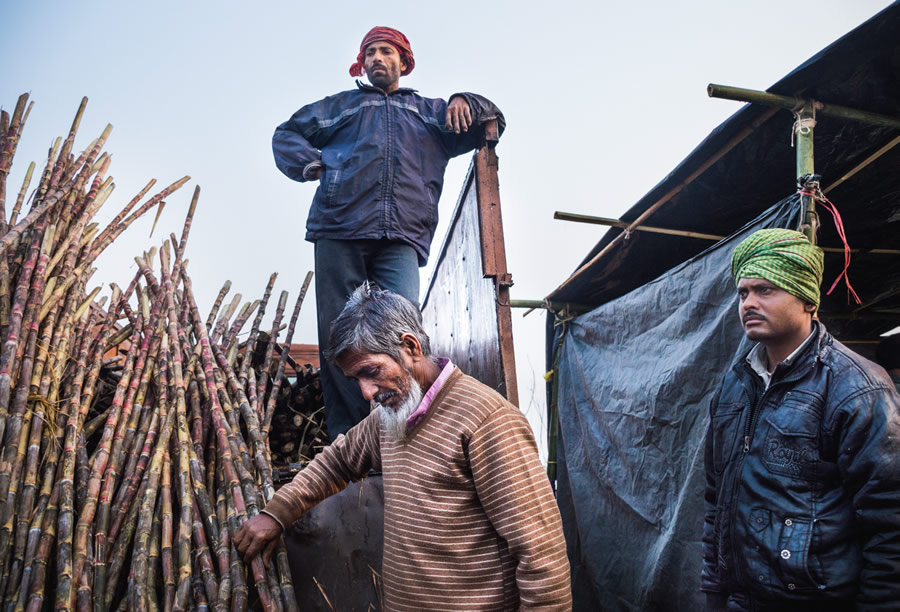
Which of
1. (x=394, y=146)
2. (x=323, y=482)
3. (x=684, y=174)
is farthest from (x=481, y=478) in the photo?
(x=684, y=174)

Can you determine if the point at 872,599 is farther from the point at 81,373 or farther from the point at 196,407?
the point at 81,373

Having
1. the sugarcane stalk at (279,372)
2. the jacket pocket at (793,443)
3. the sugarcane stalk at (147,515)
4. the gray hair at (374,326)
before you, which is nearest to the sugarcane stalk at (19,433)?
the sugarcane stalk at (147,515)

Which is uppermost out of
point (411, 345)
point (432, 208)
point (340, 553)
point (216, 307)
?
point (432, 208)

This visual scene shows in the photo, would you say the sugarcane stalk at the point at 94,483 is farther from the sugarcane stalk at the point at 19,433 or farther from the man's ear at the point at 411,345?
the man's ear at the point at 411,345

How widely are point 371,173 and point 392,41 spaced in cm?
84

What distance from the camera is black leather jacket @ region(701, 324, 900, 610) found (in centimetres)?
160

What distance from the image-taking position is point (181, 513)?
232 centimetres

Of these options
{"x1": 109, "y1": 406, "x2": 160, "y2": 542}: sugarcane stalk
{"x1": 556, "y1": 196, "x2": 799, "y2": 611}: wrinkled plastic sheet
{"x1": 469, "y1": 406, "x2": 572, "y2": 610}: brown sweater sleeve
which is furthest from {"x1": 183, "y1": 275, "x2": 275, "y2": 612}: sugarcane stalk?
{"x1": 556, "y1": 196, "x2": 799, "y2": 611}: wrinkled plastic sheet

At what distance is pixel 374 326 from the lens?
1.85 m

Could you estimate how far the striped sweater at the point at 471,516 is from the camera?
1582mm

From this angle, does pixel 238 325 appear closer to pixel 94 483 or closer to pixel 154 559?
pixel 94 483

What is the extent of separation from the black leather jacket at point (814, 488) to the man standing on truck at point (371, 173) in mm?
1692

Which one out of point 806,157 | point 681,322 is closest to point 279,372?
point 681,322

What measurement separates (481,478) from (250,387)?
2.10m
